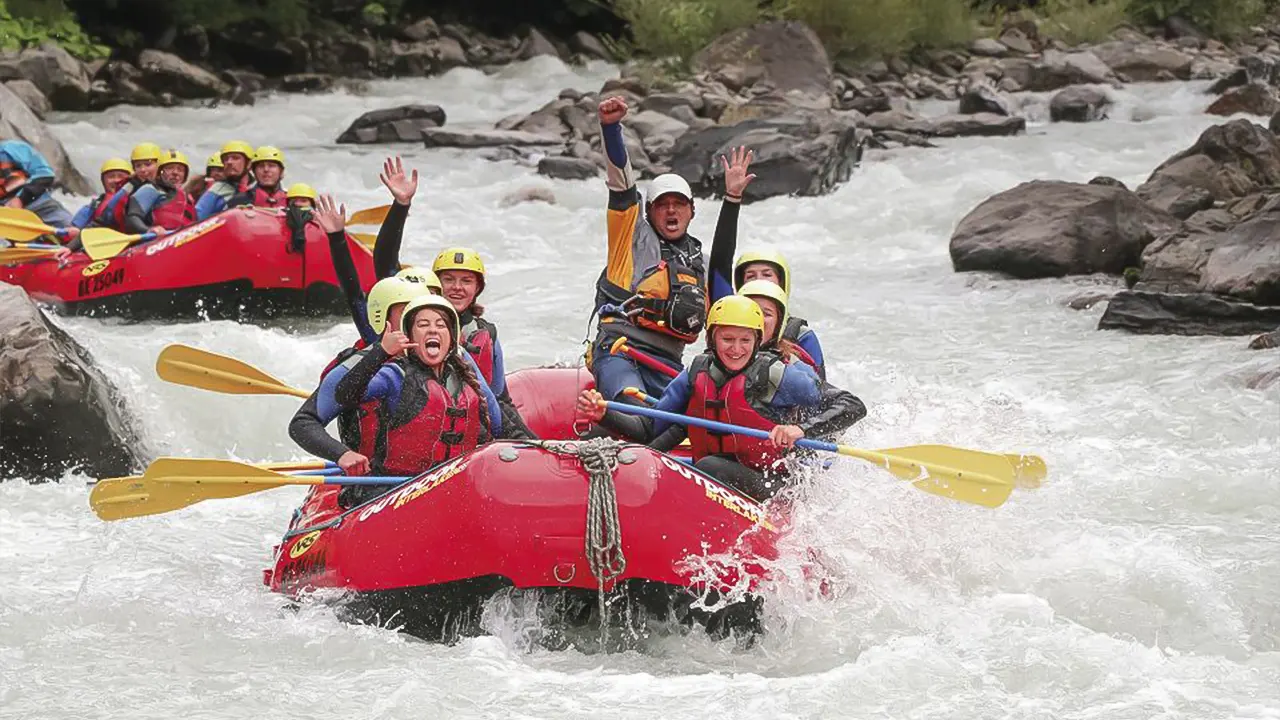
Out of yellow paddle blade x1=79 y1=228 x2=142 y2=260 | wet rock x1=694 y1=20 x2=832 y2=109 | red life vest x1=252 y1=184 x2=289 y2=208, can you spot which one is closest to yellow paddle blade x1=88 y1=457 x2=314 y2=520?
yellow paddle blade x1=79 y1=228 x2=142 y2=260

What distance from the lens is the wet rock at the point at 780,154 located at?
14289 millimetres

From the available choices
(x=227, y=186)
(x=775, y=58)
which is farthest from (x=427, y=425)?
(x=775, y=58)

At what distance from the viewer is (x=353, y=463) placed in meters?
5.38

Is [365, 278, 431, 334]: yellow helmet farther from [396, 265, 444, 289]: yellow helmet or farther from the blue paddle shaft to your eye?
the blue paddle shaft

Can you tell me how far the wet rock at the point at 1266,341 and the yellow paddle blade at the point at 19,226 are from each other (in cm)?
719

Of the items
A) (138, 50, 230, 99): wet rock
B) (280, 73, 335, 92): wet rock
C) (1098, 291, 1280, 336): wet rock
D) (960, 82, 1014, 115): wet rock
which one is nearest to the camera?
(1098, 291, 1280, 336): wet rock

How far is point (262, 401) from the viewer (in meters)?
8.53

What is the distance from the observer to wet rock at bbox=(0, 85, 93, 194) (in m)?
13.9

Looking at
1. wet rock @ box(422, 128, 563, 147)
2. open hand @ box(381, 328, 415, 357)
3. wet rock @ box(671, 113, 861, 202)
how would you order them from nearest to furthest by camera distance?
open hand @ box(381, 328, 415, 357), wet rock @ box(671, 113, 861, 202), wet rock @ box(422, 128, 563, 147)

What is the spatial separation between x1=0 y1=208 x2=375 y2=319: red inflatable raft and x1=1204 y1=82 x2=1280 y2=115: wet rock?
10632 mm

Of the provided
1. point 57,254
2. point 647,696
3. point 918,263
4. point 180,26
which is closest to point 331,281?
point 57,254

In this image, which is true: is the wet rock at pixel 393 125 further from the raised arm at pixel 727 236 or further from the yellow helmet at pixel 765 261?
the yellow helmet at pixel 765 261

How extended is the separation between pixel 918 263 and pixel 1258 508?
5689mm

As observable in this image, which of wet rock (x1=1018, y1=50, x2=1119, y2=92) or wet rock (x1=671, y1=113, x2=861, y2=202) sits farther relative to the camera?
wet rock (x1=1018, y1=50, x2=1119, y2=92)
